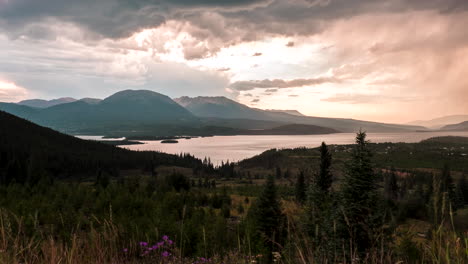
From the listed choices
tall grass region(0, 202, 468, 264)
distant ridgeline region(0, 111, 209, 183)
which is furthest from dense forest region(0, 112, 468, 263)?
distant ridgeline region(0, 111, 209, 183)

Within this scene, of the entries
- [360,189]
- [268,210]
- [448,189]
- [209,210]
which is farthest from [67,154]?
[448,189]

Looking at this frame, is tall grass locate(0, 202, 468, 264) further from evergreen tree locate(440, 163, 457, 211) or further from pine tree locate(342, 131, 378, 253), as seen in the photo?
pine tree locate(342, 131, 378, 253)

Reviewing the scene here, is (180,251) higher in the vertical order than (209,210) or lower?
higher

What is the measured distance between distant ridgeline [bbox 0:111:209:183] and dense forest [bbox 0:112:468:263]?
0.76m

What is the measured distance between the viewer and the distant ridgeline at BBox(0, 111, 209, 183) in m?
123

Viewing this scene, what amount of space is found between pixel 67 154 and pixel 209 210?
14428 centimetres

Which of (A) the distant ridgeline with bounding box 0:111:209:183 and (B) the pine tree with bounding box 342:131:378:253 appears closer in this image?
(B) the pine tree with bounding box 342:131:378:253

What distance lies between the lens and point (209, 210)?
22984 millimetres

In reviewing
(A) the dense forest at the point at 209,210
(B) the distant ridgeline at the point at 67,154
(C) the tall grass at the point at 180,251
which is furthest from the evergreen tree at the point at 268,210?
(B) the distant ridgeline at the point at 67,154

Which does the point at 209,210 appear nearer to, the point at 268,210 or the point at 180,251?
the point at 268,210

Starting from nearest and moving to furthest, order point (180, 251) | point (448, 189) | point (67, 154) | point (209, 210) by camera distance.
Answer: point (180, 251), point (448, 189), point (209, 210), point (67, 154)

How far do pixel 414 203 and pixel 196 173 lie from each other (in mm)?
109583

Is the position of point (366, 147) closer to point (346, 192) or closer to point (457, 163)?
point (346, 192)

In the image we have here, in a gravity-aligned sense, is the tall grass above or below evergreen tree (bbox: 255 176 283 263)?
above
